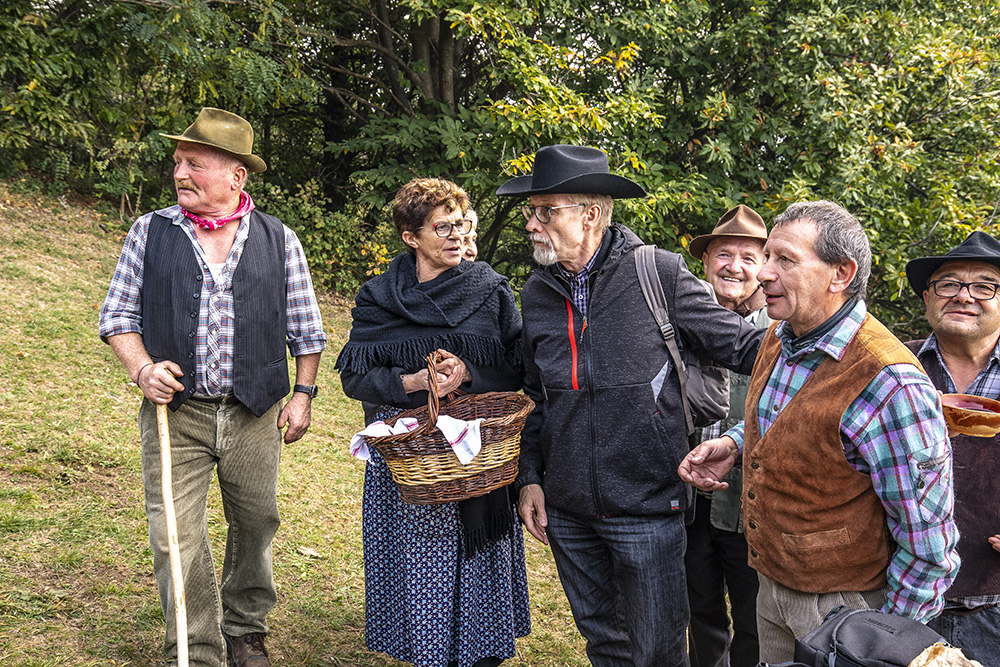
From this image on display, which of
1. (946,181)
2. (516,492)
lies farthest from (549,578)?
(946,181)

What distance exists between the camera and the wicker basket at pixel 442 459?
2627 millimetres

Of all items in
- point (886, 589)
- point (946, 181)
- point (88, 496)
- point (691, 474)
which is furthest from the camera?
point (946, 181)

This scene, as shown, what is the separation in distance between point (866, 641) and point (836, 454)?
0.50 m

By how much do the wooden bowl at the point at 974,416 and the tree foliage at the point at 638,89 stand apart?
5550 millimetres

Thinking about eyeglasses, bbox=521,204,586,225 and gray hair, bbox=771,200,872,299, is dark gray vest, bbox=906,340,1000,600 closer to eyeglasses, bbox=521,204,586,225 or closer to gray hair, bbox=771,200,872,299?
gray hair, bbox=771,200,872,299

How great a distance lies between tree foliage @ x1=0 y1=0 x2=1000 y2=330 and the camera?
25.3ft

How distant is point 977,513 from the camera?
8.14 ft

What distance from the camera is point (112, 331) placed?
302cm

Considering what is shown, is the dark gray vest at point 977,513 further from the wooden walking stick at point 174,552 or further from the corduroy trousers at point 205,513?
the corduroy trousers at point 205,513

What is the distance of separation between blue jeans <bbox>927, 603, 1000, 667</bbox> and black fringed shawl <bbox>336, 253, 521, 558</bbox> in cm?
168

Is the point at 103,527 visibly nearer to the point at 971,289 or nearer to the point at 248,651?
the point at 248,651

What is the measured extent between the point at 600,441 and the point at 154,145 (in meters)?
9.30

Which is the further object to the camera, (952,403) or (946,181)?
(946,181)

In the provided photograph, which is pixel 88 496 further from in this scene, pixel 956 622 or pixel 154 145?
pixel 154 145
